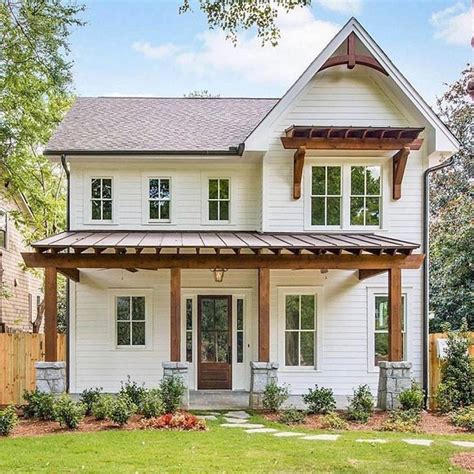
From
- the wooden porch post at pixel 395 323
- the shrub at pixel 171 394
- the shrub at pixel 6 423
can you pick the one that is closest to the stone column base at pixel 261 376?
the shrub at pixel 171 394

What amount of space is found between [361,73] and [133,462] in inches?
374

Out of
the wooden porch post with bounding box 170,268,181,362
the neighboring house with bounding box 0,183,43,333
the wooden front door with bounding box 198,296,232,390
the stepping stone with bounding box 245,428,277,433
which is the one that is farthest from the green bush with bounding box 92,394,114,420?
the neighboring house with bounding box 0,183,43,333

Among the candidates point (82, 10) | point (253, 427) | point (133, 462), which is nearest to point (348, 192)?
point (253, 427)

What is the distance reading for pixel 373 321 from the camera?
1223cm

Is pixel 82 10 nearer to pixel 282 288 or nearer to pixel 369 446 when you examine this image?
pixel 282 288

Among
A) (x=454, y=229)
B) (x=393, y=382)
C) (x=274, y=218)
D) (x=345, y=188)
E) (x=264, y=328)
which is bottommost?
(x=393, y=382)

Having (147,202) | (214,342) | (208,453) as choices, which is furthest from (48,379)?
(147,202)

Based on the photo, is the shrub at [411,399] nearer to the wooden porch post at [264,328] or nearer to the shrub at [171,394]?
the wooden porch post at [264,328]

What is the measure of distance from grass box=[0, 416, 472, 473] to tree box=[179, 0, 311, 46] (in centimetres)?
478

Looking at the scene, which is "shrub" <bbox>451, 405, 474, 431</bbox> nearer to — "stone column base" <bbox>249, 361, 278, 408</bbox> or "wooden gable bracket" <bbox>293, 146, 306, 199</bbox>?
"stone column base" <bbox>249, 361, 278, 408</bbox>

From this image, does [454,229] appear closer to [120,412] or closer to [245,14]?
[120,412]

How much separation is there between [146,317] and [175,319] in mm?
2457

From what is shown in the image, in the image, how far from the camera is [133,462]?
21.0 feet

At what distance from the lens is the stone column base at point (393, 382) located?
10133 millimetres
